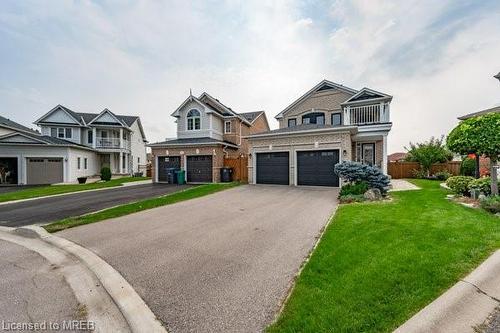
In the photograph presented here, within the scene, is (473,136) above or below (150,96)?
below

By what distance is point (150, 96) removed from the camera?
20.7 meters

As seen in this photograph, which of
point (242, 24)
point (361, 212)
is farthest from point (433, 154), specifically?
point (242, 24)

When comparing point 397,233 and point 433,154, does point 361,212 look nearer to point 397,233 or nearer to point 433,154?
point 397,233

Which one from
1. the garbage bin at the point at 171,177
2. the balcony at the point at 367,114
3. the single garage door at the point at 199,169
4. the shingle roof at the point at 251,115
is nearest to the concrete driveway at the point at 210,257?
the single garage door at the point at 199,169

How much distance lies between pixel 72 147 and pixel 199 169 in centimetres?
1496

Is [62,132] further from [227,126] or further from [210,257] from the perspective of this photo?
[210,257]

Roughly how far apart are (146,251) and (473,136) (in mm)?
11561

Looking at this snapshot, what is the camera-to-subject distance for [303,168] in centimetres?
1558

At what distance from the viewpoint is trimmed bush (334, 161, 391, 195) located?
10.5 metres

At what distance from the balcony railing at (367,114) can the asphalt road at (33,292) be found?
804 inches

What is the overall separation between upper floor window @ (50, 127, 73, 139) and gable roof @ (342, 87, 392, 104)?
32.5 metres

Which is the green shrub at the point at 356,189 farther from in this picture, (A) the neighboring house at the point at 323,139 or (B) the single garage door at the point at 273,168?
(B) the single garage door at the point at 273,168

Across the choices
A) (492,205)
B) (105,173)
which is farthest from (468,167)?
(105,173)

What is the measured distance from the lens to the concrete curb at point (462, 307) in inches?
96.6
